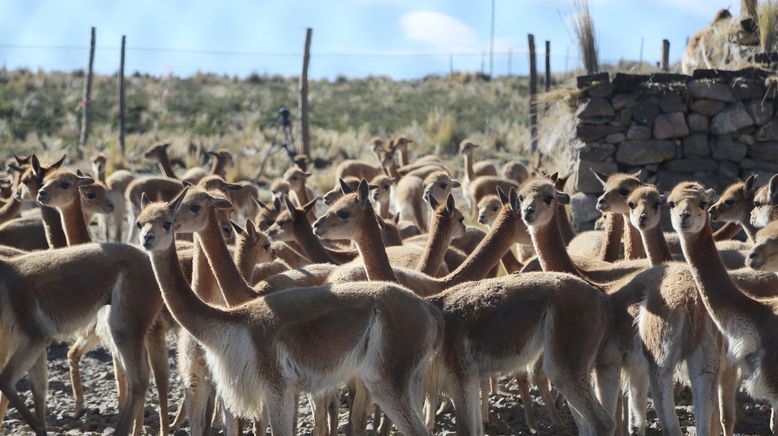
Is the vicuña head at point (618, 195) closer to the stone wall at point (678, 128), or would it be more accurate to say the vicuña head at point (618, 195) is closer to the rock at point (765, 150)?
the stone wall at point (678, 128)

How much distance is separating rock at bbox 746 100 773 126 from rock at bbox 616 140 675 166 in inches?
32.4

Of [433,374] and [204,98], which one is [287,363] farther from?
[204,98]

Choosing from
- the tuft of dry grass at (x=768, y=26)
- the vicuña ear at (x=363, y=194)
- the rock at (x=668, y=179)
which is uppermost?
the tuft of dry grass at (x=768, y=26)

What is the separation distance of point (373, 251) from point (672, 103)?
5.09 m

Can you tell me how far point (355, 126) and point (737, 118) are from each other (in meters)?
22.1

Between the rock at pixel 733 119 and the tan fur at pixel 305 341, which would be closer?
the tan fur at pixel 305 341

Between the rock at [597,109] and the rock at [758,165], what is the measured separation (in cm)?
137

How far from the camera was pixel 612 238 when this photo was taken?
8.66m

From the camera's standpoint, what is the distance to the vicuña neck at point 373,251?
23.4ft

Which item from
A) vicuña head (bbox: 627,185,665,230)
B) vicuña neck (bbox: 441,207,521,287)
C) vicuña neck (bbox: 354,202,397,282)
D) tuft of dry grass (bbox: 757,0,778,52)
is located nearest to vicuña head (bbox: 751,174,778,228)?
vicuña head (bbox: 627,185,665,230)

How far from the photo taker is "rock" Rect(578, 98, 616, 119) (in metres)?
11.4

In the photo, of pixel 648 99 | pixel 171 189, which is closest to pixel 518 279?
pixel 648 99

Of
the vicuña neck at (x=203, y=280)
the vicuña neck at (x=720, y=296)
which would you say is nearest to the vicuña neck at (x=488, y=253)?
the vicuña neck at (x=203, y=280)

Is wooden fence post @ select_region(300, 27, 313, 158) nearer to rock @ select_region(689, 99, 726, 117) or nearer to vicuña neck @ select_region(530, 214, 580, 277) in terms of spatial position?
rock @ select_region(689, 99, 726, 117)
